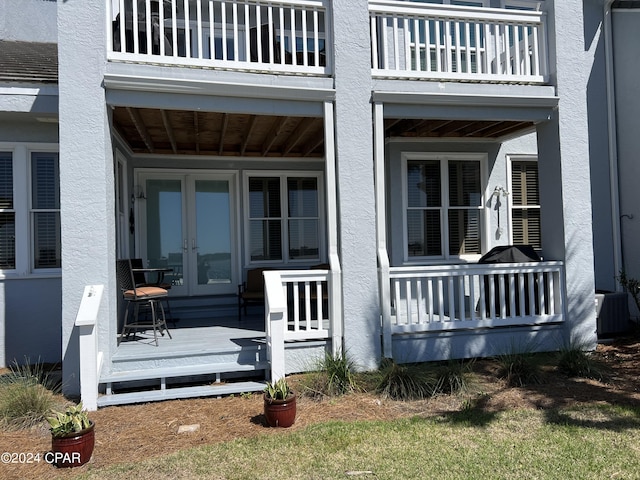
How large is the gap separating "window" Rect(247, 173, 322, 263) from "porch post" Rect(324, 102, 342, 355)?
9.99 ft

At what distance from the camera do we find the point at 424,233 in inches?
315

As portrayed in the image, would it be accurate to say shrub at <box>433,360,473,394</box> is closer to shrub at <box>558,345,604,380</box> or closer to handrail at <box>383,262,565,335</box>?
handrail at <box>383,262,565,335</box>

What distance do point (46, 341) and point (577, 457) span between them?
6.21 meters

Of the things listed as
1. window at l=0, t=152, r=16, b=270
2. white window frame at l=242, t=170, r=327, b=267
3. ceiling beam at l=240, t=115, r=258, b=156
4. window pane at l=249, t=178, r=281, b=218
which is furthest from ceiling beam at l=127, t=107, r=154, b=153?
window pane at l=249, t=178, r=281, b=218

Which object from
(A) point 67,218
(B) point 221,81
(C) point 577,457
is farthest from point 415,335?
(A) point 67,218

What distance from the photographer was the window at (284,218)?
8.52 meters

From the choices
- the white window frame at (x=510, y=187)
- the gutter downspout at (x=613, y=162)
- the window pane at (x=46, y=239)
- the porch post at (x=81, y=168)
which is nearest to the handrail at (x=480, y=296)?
the white window frame at (x=510, y=187)

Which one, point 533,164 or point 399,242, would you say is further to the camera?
point 533,164

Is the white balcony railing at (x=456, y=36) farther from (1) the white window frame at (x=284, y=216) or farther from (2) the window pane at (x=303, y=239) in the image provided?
(2) the window pane at (x=303, y=239)

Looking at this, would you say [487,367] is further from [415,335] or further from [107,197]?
[107,197]

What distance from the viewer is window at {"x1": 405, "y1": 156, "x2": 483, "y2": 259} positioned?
26.1 feet

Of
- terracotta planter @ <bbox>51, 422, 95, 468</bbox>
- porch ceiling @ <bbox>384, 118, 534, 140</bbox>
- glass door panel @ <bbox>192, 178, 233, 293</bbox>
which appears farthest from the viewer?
glass door panel @ <bbox>192, 178, 233, 293</bbox>

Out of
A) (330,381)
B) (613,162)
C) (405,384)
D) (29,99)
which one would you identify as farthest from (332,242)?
(613,162)

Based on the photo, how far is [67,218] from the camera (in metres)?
4.88
